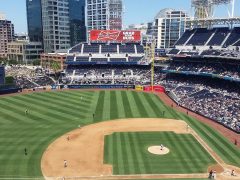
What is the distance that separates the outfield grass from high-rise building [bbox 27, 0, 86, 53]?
13267 centimetres

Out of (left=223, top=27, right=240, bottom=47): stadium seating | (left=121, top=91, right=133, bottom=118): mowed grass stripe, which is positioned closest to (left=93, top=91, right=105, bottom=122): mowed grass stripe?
(left=121, top=91, right=133, bottom=118): mowed grass stripe

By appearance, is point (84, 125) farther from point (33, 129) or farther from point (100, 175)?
point (100, 175)

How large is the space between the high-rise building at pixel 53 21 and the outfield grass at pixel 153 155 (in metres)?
133

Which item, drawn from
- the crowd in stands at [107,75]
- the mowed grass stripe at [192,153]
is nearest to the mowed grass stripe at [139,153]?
the mowed grass stripe at [192,153]

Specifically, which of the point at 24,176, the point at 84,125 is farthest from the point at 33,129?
the point at 24,176

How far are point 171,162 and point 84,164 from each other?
35.7 ft

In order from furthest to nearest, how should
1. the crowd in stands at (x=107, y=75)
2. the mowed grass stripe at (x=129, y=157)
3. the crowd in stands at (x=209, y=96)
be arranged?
the crowd in stands at (x=107, y=75) < the crowd in stands at (x=209, y=96) < the mowed grass stripe at (x=129, y=157)

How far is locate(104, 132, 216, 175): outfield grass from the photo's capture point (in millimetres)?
34250

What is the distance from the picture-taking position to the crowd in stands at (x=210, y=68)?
228 feet

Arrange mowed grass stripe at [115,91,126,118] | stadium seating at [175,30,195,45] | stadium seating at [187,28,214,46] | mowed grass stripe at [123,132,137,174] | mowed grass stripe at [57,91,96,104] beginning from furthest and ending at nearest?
stadium seating at [175,30,195,45], stadium seating at [187,28,214,46], mowed grass stripe at [57,91,96,104], mowed grass stripe at [115,91,126,118], mowed grass stripe at [123,132,137,174]

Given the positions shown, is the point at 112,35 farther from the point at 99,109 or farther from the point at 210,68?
the point at 99,109

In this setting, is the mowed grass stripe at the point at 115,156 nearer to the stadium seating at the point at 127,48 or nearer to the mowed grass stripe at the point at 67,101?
the mowed grass stripe at the point at 67,101

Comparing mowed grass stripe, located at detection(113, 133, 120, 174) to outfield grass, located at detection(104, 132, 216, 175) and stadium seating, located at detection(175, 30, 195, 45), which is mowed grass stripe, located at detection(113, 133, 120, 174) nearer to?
outfield grass, located at detection(104, 132, 216, 175)

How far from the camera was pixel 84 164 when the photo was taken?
116 feet
